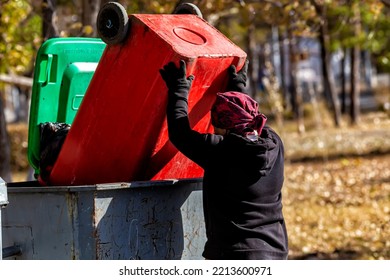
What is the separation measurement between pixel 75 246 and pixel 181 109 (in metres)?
0.90

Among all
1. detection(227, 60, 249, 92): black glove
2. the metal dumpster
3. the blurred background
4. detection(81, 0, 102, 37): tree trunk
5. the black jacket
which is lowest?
the blurred background

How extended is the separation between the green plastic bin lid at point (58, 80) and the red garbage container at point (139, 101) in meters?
0.56

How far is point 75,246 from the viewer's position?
16.7 feet

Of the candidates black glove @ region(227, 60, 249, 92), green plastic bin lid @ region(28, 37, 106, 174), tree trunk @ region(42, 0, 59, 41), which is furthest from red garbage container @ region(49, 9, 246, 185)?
tree trunk @ region(42, 0, 59, 41)

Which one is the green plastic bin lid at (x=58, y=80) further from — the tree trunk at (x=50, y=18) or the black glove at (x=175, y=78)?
the tree trunk at (x=50, y=18)

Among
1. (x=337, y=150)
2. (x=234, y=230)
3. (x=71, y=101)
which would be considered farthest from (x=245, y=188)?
(x=337, y=150)

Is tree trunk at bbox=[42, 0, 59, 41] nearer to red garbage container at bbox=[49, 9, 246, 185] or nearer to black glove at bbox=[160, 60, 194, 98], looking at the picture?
red garbage container at bbox=[49, 9, 246, 185]

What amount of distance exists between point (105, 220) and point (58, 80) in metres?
1.32

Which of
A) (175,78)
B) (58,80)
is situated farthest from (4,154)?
(175,78)

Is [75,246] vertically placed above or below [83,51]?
below

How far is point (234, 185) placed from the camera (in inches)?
195

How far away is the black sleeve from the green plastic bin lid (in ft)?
3.89

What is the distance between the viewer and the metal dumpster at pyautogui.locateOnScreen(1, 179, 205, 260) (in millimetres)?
5082
